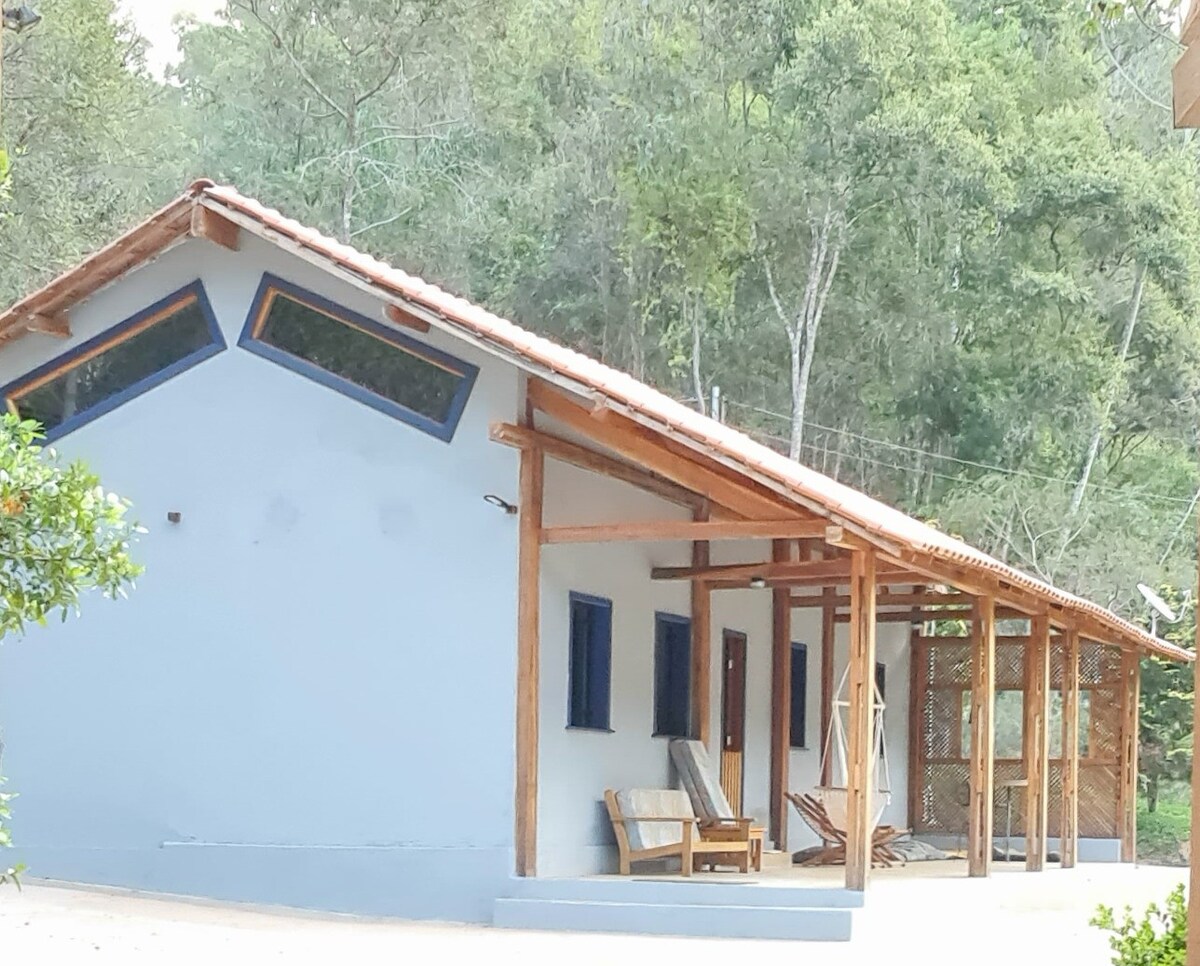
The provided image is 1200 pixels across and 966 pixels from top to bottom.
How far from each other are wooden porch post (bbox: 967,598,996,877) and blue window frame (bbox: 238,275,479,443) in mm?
4777

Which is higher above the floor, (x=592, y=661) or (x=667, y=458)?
(x=667, y=458)

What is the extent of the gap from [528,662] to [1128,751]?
32.9 feet

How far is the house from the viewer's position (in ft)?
38.4

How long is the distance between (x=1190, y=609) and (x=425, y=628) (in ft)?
70.1

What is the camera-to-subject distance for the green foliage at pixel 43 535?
568 cm

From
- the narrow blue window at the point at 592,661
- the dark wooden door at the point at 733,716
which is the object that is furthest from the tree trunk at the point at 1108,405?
the narrow blue window at the point at 592,661

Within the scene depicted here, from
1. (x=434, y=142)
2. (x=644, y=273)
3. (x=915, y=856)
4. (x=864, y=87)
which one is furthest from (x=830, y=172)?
(x=915, y=856)

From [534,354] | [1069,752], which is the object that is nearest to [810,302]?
[1069,752]

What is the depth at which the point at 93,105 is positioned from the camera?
25.8 m

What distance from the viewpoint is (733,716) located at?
1570 centimetres

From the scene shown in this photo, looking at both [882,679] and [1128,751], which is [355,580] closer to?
[882,679]

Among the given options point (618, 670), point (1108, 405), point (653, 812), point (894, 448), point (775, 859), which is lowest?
point (775, 859)

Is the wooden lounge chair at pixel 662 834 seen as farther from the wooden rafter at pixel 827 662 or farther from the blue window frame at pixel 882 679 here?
the blue window frame at pixel 882 679

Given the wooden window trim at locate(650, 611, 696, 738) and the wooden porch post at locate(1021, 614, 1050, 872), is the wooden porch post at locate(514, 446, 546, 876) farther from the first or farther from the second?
the wooden porch post at locate(1021, 614, 1050, 872)
